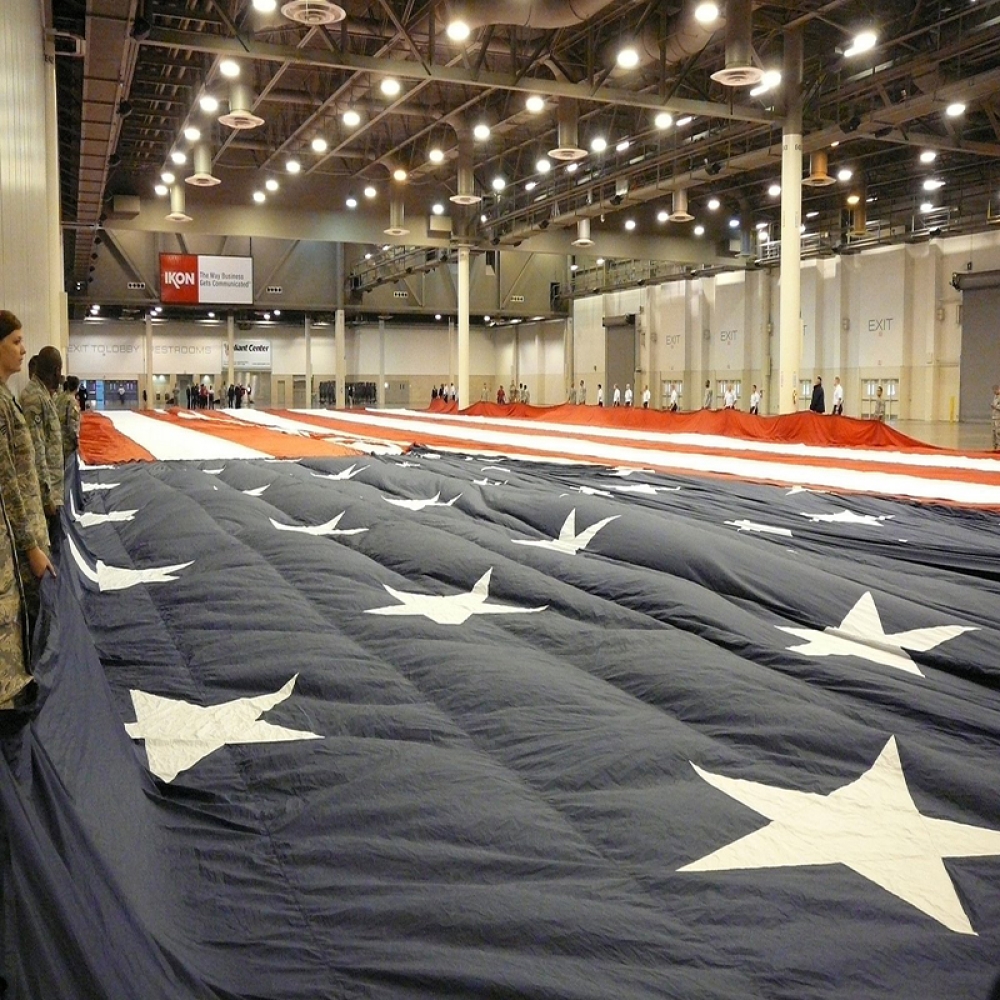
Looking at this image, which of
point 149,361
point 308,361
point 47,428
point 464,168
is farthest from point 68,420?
point 308,361

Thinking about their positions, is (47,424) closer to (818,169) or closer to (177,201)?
(818,169)

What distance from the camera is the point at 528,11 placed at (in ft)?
41.3

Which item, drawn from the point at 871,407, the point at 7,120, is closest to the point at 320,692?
the point at 7,120

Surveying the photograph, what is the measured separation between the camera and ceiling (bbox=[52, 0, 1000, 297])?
15.1 m

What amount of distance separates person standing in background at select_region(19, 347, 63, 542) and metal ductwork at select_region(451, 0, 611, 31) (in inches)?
346

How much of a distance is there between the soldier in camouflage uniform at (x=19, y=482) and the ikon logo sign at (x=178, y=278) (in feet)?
118

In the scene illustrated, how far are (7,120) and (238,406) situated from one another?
3486 centimetres

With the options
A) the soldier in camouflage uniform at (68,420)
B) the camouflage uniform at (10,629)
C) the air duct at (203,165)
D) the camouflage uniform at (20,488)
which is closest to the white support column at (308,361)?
the air duct at (203,165)

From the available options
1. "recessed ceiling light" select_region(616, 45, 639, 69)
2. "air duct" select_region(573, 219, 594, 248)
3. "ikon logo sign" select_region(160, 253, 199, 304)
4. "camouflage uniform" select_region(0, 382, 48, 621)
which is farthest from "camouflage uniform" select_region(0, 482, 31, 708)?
"ikon logo sign" select_region(160, 253, 199, 304)

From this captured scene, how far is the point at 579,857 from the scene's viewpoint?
2.24 meters

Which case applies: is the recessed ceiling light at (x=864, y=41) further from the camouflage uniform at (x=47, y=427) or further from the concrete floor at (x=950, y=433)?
the camouflage uniform at (x=47, y=427)

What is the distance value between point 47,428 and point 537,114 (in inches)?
728

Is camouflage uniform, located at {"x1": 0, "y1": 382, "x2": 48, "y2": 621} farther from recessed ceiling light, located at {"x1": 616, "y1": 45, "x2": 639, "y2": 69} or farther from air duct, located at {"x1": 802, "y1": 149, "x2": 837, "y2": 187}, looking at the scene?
air duct, located at {"x1": 802, "y1": 149, "x2": 837, "y2": 187}

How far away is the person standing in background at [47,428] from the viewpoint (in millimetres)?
4746
